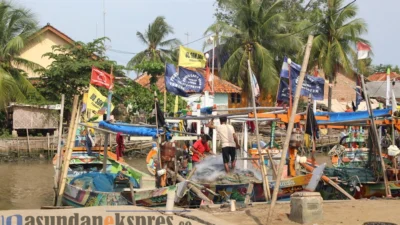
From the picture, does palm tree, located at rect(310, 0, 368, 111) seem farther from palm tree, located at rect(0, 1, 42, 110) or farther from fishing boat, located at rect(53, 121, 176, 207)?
fishing boat, located at rect(53, 121, 176, 207)

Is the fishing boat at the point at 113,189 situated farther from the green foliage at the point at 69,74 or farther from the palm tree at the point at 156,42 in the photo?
the palm tree at the point at 156,42

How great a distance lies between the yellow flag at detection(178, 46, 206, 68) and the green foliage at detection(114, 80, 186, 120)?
599 inches

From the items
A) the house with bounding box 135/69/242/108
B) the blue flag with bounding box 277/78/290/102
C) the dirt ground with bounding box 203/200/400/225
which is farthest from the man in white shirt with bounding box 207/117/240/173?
the house with bounding box 135/69/242/108

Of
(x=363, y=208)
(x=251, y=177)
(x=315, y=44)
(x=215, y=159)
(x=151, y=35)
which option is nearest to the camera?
(x=363, y=208)

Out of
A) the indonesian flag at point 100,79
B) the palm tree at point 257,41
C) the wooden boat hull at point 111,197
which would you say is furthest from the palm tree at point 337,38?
the wooden boat hull at point 111,197

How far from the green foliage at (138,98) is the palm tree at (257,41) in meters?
5.98

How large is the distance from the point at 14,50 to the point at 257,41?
51.7 ft

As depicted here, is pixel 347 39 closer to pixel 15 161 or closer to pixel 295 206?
pixel 15 161

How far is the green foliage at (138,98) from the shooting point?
108 feet

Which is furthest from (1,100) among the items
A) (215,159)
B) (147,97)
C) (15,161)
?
(215,159)

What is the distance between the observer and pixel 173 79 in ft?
52.5

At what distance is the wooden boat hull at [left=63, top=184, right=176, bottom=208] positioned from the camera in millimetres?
12328

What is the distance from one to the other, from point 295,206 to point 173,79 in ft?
23.7

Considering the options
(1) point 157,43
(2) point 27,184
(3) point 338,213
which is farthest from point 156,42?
(3) point 338,213
